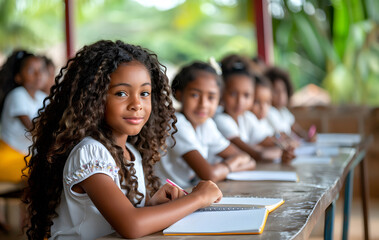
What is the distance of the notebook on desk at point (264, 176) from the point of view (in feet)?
5.87

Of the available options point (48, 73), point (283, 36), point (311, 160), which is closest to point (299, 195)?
point (311, 160)

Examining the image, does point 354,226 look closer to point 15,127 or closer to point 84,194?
point 15,127

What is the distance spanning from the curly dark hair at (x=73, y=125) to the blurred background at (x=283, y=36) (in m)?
2.65

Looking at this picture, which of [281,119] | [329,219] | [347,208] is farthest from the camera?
[281,119]

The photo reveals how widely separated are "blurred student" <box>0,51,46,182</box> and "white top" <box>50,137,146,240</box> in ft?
6.19

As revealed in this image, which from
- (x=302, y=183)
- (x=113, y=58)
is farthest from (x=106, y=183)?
(x=302, y=183)

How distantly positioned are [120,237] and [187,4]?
7456 millimetres

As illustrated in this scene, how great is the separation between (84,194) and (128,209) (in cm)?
16

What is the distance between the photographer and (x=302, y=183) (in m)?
1.71

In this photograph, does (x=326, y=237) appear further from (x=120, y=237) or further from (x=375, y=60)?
(x=375, y=60)

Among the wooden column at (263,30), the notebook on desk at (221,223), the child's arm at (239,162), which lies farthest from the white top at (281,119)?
the notebook on desk at (221,223)

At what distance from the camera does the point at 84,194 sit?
1.20 m

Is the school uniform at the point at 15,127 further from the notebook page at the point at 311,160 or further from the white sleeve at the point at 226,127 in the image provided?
the notebook page at the point at 311,160

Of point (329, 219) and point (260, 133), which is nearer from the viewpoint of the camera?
point (329, 219)
